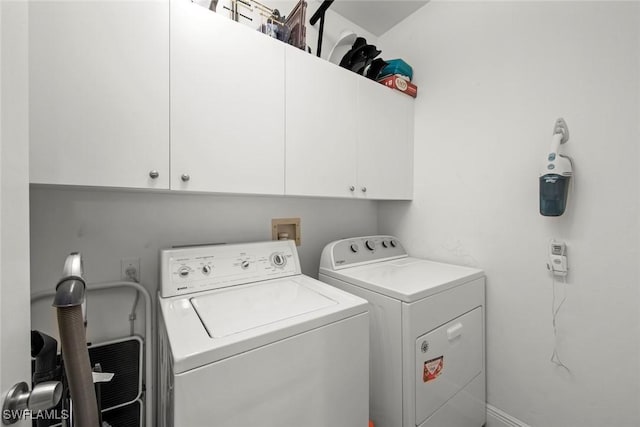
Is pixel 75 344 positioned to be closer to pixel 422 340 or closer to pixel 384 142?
pixel 422 340

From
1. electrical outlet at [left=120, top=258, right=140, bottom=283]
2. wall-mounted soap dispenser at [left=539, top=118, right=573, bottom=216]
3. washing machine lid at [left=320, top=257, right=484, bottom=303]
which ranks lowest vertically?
washing machine lid at [left=320, top=257, right=484, bottom=303]

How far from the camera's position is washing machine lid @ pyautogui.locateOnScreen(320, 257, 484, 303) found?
3.76 feet

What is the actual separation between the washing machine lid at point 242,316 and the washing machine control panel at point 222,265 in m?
0.04

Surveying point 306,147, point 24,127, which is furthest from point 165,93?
point 306,147

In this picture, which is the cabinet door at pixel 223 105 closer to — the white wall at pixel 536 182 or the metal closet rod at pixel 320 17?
the metal closet rod at pixel 320 17

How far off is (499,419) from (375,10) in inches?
108

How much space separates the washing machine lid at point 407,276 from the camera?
3.76 ft

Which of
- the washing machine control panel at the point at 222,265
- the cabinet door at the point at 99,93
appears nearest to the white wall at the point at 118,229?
the washing machine control panel at the point at 222,265

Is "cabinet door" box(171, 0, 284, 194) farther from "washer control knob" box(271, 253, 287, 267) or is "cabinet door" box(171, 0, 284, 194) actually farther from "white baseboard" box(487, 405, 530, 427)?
"white baseboard" box(487, 405, 530, 427)

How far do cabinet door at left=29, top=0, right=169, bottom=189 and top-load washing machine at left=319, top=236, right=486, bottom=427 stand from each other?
1038 mm

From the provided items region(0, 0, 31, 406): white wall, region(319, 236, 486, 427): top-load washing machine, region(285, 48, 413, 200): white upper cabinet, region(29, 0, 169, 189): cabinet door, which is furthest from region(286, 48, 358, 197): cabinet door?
region(0, 0, 31, 406): white wall

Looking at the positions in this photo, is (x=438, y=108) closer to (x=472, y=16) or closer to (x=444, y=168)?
(x=444, y=168)

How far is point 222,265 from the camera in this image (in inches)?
47.5

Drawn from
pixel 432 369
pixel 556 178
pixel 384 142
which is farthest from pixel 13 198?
pixel 556 178
